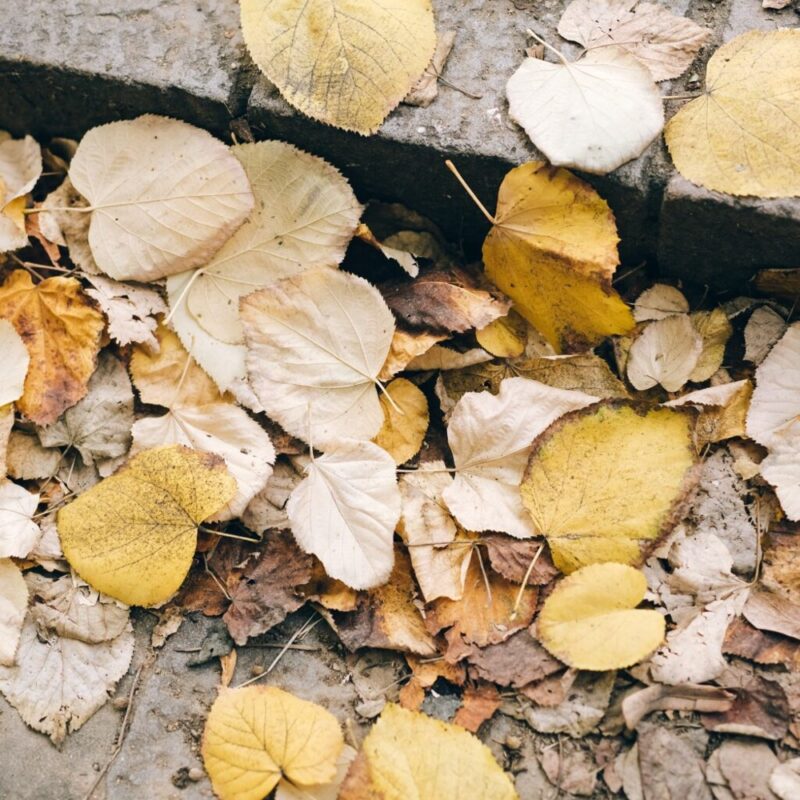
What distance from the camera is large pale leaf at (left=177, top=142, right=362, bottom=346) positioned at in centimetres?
141

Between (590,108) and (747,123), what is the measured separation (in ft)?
0.76

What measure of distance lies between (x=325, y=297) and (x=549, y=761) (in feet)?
2.49

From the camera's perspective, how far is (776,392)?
52.7 inches

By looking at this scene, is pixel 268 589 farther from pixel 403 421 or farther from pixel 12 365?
pixel 12 365

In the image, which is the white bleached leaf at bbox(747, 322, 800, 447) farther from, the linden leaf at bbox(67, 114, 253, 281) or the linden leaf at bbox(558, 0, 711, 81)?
the linden leaf at bbox(67, 114, 253, 281)

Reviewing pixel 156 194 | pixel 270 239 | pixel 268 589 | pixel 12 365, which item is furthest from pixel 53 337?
pixel 268 589

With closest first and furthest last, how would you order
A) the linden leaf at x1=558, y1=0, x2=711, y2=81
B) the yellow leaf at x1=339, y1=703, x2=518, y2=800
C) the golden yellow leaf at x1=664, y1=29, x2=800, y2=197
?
the yellow leaf at x1=339, y1=703, x2=518, y2=800, the golden yellow leaf at x1=664, y1=29, x2=800, y2=197, the linden leaf at x1=558, y1=0, x2=711, y2=81

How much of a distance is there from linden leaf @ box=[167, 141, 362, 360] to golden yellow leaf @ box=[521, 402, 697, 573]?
1.60ft

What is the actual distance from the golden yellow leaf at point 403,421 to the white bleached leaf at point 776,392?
514 mm

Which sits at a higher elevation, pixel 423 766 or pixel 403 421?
pixel 403 421

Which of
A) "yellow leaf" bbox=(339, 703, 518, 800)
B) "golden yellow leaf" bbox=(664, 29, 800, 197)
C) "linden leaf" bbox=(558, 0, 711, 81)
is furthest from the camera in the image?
"linden leaf" bbox=(558, 0, 711, 81)

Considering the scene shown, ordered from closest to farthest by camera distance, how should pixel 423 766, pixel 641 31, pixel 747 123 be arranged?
1. pixel 423 766
2. pixel 747 123
3. pixel 641 31

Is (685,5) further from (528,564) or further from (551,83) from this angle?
(528,564)

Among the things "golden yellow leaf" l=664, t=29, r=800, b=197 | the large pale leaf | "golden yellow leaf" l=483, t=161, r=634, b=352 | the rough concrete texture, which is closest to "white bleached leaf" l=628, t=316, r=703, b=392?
"golden yellow leaf" l=483, t=161, r=634, b=352
